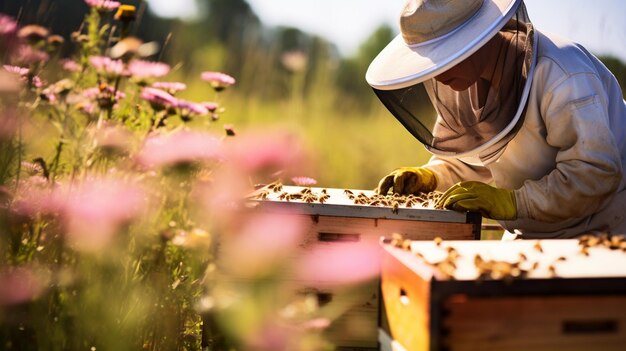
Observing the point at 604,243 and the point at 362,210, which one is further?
the point at 362,210

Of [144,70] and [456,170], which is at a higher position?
[144,70]

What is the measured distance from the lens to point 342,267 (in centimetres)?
278

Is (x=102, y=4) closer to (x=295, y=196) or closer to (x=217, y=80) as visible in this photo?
(x=217, y=80)

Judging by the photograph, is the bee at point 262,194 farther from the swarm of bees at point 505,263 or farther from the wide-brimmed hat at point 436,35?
the swarm of bees at point 505,263

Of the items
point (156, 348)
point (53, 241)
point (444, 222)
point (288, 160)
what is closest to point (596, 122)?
point (444, 222)

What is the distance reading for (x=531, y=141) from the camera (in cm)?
305

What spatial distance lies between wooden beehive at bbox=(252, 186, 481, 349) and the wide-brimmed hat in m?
0.51

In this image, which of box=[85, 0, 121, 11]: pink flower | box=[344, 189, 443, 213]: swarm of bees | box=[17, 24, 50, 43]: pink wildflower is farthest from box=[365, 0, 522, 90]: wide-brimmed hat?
box=[17, 24, 50, 43]: pink wildflower

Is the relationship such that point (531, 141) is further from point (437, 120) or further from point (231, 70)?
point (231, 70)

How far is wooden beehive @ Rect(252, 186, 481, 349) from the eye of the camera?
2.72 meters

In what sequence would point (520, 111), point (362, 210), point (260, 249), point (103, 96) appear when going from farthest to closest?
point (520, 111) → point (362, 210) → point (103, 96) → point (260, 249)

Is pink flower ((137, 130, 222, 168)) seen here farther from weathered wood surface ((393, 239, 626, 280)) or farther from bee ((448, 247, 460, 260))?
bee ((448, 247, 460, 260))

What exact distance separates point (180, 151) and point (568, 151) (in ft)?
5.12

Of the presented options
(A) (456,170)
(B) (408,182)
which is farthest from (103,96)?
(A) (456,170)
